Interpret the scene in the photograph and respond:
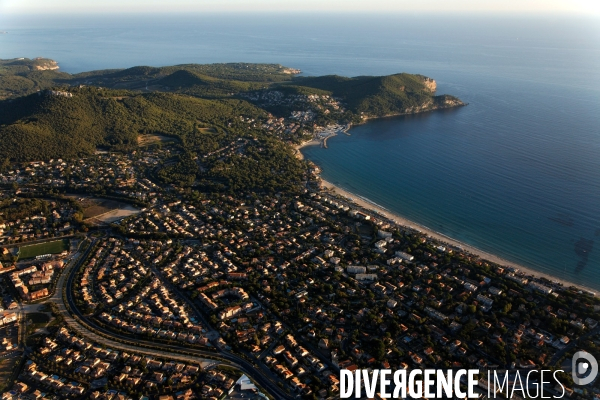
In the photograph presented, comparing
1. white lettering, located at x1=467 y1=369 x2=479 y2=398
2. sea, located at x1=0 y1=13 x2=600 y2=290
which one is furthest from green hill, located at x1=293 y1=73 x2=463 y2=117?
white lettering, located at x1=467 y1=369 x2=479 y2=398

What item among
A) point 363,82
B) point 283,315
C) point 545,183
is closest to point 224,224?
point 283,315

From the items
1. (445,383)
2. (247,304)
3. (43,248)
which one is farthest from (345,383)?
(43,248)

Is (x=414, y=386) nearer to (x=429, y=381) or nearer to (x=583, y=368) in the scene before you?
(x=429, y=381)

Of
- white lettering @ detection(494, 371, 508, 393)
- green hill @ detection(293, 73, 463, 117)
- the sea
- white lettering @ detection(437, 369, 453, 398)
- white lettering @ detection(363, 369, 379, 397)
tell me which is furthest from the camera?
green hill @ detection(293, 73, 463, 117)

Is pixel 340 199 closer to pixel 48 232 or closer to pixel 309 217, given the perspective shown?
pixel 309 217

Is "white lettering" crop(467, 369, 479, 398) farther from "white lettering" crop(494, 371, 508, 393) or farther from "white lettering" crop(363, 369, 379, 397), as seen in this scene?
"white lettering" crop(363, 369, 379, 397)

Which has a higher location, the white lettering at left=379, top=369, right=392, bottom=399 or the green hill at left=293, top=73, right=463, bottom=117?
the green hill at left=293, top=73, right=463, bottom=117

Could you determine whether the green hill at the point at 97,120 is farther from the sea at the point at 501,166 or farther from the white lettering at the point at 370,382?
the white lettering at the point at 370,382

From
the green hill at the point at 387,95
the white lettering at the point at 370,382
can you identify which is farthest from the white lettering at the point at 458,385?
the green hill at the point at 387,95

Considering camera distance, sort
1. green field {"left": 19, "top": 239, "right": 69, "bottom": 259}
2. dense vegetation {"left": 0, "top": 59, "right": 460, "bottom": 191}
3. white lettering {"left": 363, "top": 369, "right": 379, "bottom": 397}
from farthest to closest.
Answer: dense vegetation {"left": 0, "top": 59, "right": 460, "bottom": 191} < green field {"left": 19, "top": 239, "right": 69, "bottom": 259} < white lettering {"left": 363, "top": 369, "right": 379, "bottom": 397}
